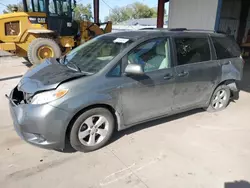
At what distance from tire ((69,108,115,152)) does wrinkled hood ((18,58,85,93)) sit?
1.76 feet

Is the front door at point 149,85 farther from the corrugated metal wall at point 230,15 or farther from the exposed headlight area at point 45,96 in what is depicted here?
the corrugated metal wall at point 230,15

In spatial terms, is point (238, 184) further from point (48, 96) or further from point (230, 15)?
point (230, 15)

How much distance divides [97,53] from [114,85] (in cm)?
75

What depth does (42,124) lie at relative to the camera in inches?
107

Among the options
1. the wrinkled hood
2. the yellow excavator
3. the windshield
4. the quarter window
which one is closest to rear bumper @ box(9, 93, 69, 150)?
the wrinkled hood

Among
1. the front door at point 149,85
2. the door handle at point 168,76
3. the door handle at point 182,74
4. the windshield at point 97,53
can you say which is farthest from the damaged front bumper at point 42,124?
the door handle at point 182,74

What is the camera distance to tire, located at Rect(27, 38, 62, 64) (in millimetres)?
8344


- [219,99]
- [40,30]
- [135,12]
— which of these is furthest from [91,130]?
[135,12]

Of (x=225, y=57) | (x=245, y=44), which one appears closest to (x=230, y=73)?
(x=225, y=57)

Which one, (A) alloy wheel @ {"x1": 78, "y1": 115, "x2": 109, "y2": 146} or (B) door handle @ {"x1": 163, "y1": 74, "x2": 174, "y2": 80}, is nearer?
(A) alloy wheel @ {"x1": 78, "y1": 115, "x2": 109, "y2": 146}

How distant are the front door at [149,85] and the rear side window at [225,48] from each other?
1281 mm

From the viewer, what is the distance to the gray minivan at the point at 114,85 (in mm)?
2785

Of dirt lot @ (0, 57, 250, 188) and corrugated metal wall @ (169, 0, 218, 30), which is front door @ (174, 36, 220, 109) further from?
corrugated metal wall @ (169, 0, 218, 30)

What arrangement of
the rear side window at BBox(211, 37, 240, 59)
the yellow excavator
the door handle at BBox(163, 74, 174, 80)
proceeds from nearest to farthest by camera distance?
the door handle at BBox(163, 74, 174, 80) < the rear side window at BBox(211, 37, 240, 59) < the yellow excavator
